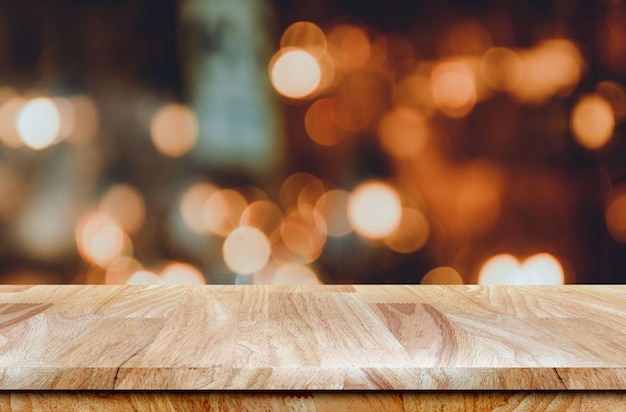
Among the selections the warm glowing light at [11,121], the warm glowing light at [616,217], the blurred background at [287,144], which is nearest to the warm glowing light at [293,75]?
the blurred background at [287,144]

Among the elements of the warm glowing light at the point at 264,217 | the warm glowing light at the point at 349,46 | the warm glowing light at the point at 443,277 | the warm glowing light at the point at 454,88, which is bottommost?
the warm glowing light at the point at 443,277

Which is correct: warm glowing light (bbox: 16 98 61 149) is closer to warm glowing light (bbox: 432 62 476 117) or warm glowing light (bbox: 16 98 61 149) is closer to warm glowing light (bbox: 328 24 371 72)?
warm glowing light (bbox: 328 24 371 72)

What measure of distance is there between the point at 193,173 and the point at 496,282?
423 millimetres

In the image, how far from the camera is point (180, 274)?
82 cm

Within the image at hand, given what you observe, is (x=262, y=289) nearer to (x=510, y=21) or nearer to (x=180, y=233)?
(x=180, y=233)

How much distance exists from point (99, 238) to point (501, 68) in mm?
572

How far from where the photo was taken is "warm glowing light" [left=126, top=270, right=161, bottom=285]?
0.82 meters

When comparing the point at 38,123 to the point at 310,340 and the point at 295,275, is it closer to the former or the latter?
the point at 295,275

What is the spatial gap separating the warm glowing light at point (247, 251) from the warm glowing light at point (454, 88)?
0.29m

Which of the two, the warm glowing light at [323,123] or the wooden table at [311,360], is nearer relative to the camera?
the wooden table at [311,360]

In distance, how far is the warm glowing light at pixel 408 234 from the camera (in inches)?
32.7

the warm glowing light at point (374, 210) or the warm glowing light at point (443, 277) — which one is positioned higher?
the warm glowing light at point (374, 210)

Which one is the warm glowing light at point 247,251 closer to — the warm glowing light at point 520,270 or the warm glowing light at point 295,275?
the warm glowing light at point 295,275

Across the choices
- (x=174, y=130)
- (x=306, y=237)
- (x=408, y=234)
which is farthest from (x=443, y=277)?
(x=174, y=130)
